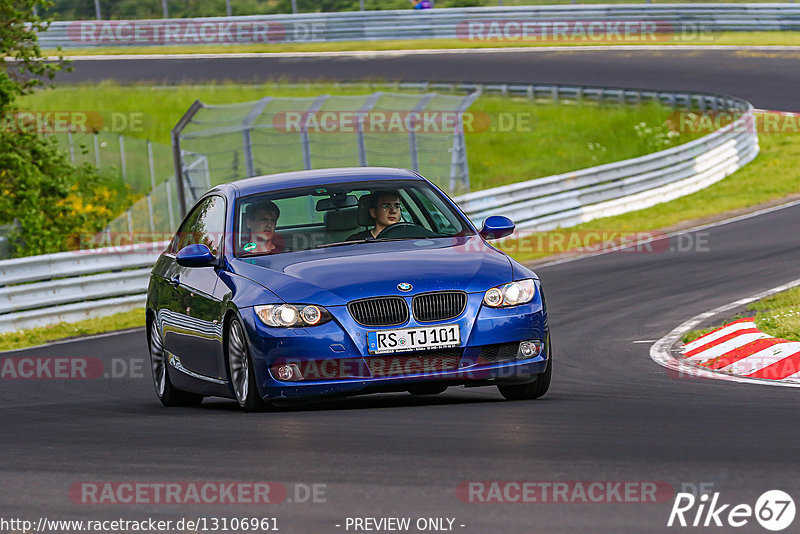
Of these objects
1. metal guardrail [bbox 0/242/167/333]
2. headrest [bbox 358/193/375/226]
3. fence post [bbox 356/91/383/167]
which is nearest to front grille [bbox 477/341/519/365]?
headrest [bbox 358/193/375/226]

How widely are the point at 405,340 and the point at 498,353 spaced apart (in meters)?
0.60

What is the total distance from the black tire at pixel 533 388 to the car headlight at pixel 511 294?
1.10ft

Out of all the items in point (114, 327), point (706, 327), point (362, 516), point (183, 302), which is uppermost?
point (362, 516)

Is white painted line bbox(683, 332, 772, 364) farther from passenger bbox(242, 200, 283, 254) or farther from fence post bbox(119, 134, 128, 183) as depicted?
fence post bbox(119, 134, 128, 183)

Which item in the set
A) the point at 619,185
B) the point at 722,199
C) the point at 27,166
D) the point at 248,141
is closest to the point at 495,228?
the point at 248,141

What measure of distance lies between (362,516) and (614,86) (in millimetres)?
32961

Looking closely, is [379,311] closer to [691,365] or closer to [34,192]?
[691,365]

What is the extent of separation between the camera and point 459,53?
44000 mm

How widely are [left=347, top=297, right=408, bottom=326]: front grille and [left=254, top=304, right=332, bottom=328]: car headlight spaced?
0.54 ft

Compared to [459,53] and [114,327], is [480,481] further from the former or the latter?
[459,53]

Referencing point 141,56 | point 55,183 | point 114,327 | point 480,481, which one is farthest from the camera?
point 141,56

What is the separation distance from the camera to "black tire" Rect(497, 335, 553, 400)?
27.6 feet

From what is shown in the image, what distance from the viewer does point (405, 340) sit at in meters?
7.87

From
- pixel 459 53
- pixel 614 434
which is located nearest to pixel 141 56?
pixel 459 53
